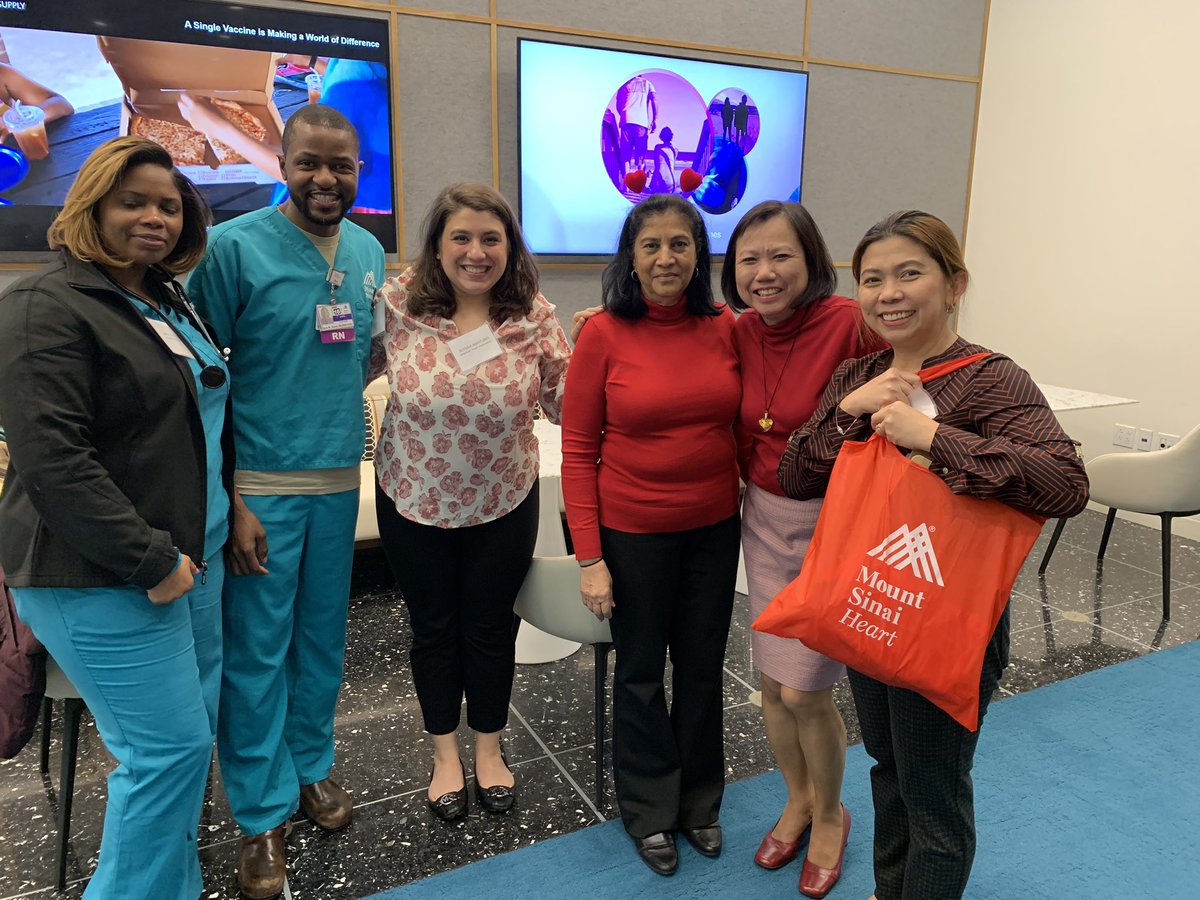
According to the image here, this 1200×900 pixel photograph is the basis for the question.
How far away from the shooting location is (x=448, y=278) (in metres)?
1.83

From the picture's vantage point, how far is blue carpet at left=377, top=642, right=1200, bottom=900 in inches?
70.9

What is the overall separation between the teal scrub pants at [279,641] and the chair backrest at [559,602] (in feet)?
1.45

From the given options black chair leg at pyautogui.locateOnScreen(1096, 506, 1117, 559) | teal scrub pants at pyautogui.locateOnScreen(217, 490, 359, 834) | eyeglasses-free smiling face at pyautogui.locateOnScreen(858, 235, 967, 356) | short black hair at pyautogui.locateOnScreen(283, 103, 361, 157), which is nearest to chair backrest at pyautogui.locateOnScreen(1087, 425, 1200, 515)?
black chair leg at pyautogui.locateOnScreen(1096, 506, 1117, 559)

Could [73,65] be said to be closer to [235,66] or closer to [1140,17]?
[235,66]

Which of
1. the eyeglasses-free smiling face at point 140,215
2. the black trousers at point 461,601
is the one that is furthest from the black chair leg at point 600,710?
the eyeglasses-free smiling face at point 140,215

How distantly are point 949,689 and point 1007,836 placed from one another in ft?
3.41

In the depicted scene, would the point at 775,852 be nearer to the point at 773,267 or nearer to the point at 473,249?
the point at 773,267

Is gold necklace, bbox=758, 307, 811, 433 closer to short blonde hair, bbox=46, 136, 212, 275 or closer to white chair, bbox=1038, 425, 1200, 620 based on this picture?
short blonde hair, bbox=46, 136, 212, 275

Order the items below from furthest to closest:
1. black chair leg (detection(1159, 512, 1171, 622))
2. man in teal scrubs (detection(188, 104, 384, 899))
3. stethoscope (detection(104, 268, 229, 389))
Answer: black chair leg (detection(1159, 512, 1171, 622)), man in teal scrubs (detection(188, 104, 384, 899)), stethoscope (detection(104, 268, 229, 389))

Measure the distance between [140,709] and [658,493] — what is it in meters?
1.01

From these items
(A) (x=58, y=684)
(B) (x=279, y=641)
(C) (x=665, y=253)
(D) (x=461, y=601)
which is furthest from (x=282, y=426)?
(C) (x=665, y=253)

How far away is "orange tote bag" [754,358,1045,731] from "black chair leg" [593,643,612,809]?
80 cm

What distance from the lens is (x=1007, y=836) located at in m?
1.97

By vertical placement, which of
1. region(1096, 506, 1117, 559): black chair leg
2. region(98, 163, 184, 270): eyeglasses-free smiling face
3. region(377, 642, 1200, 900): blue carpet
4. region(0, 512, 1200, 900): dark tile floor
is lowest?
region(0, 512, 1200, 900): dark tile floor
